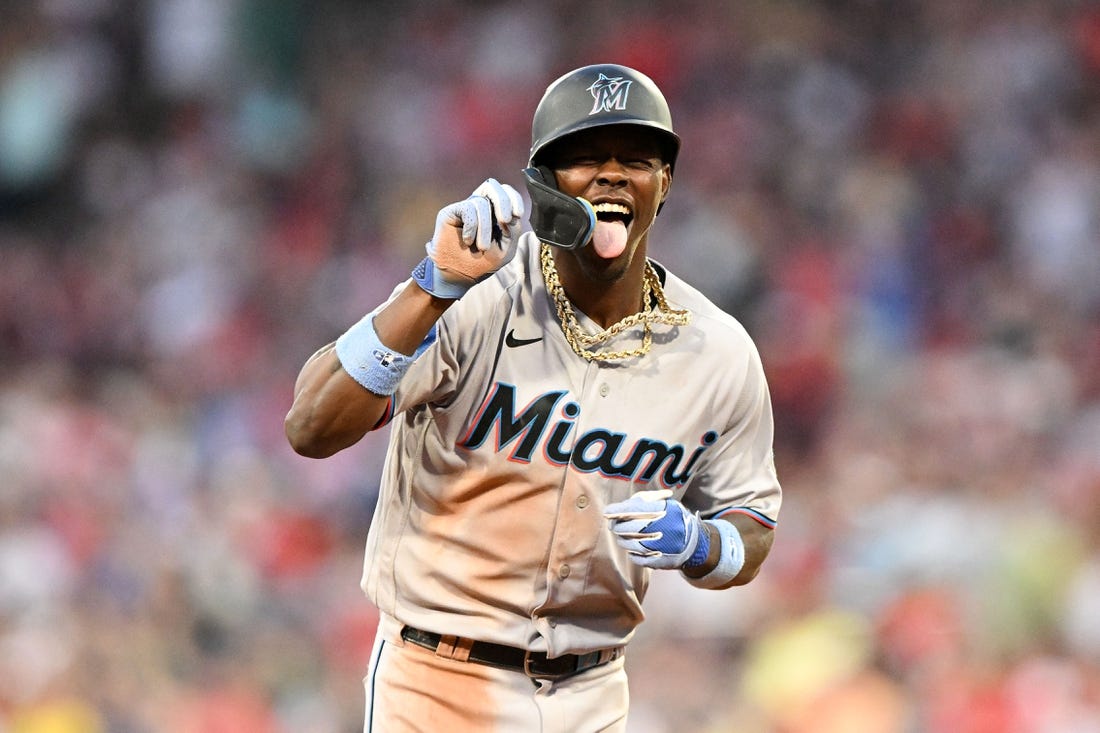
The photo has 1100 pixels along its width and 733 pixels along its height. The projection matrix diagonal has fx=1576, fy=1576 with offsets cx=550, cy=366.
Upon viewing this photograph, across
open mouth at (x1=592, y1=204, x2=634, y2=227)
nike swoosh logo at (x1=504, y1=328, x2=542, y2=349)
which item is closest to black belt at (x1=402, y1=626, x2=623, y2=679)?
nike swoosh logo at (x1=504, y1=328, x2=542, y2=349)

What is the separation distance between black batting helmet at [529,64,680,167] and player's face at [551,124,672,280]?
3cm

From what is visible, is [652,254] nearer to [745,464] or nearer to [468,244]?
[745,464]

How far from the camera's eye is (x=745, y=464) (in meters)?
3.17

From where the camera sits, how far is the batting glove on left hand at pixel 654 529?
2771 mm

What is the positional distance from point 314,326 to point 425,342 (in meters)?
5.93

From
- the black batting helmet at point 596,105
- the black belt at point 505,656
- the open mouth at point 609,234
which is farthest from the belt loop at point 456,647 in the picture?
the black batting helmet at point 596,105

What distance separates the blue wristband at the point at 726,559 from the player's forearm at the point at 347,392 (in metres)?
0.71

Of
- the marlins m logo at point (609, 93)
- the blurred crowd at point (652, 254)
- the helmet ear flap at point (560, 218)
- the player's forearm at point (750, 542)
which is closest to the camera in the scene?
the helmet ear flap at point (560, 218)

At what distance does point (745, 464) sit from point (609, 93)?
2.65 ft

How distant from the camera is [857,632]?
590cm

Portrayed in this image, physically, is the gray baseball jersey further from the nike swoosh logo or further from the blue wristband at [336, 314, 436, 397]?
the blue wristband at [336, 314, 436, 397]

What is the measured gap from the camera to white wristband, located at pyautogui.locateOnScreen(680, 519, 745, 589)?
9.77 feet

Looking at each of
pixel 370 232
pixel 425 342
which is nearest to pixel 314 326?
pixel 370 232

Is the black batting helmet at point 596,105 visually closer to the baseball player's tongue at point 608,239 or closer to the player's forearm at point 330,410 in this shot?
the baseball player's tongue at point 608,239
